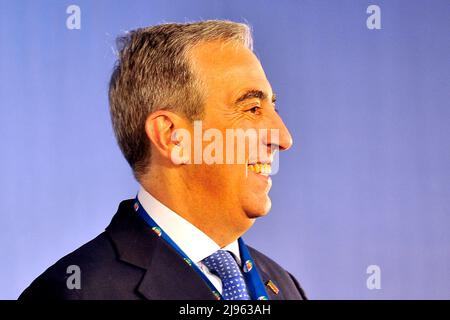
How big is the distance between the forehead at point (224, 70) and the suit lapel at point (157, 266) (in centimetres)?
49

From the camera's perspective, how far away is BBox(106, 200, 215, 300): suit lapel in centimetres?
199

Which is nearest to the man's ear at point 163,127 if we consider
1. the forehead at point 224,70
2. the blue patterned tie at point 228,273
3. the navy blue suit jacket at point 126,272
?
the forehead at point 224,70

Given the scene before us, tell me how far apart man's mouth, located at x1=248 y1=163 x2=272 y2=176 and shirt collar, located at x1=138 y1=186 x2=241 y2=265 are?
25 cm

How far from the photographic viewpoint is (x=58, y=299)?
1.96 m

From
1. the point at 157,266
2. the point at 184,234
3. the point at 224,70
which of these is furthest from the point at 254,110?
the point at 157,266

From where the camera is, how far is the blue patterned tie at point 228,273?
2055mm

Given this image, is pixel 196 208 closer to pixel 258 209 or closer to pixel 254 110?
pixel 258 209

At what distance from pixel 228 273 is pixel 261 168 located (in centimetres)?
33

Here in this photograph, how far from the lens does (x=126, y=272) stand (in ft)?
6.58

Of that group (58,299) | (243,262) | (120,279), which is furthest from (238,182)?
(58,299)
